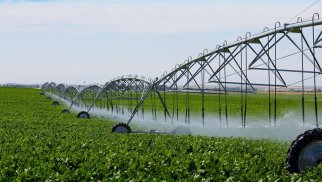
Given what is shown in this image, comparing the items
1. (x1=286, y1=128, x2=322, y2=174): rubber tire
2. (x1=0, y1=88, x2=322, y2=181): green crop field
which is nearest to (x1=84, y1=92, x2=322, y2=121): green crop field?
(x1=0, y1=88, x2=322, y2=181): green crop field

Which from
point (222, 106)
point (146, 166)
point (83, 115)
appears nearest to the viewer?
point (146, 166)

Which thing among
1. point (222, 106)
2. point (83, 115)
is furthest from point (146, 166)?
point (222, 106)

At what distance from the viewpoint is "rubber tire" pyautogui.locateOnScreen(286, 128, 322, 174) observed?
34.5 ft

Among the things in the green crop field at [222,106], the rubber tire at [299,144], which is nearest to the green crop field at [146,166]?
the rubber tire at [299,144]

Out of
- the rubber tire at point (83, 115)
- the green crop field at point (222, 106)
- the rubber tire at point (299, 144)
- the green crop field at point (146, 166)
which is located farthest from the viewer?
the green crop field at point (222, 106)

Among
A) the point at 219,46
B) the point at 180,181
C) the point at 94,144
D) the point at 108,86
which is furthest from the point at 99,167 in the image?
the point at 108,86

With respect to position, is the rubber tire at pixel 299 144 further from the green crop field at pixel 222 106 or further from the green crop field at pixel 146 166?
the green crop field at pixel 222 106

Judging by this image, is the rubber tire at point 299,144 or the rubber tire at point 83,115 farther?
the rubber tire at point 83,115

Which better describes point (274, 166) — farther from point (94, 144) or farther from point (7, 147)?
point (7, 147)

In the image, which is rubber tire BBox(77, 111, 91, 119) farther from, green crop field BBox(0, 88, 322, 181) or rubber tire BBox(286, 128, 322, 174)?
rubber tire BBox(286, 128, 322, 174)

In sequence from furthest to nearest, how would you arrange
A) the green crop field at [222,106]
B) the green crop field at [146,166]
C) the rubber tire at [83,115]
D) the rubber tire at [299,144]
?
the green crop field at [222,106]
the rubber tire at [83,115]
the rubber tire at [299,144]
the green crop field at [146,166]

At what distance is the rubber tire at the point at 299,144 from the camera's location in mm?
10508

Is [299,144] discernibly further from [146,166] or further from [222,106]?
[222,106]

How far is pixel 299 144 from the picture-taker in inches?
416
